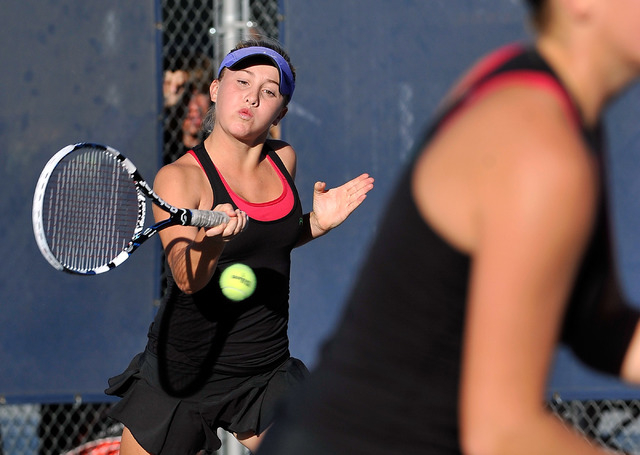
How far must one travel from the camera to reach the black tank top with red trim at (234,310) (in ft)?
Answer: 8.68

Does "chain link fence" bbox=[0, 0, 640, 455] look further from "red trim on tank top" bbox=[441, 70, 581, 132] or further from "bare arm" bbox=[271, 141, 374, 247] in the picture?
"red trim on tank top" bbox=[441, 70, 581, 132]

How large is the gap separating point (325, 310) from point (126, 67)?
1.56 m

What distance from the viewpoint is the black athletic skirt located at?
2.66 m

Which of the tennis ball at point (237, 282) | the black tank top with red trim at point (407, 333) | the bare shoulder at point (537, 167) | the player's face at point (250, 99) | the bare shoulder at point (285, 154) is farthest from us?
the bare shoulder at point (285, 154)

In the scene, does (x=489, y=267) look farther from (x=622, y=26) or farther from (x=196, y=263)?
(x=196, y=263)

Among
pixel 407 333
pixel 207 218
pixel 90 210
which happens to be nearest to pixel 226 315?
pixel 207 218

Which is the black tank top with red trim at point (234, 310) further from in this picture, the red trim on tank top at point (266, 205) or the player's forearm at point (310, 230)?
the player's forearm at point (310, 230)

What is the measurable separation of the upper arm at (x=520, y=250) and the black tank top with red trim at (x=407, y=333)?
0.06m

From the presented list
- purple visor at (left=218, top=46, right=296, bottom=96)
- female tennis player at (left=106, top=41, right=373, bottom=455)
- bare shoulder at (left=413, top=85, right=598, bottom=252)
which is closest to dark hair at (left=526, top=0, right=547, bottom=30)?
bare shoulder at (left=413, top=85, right=598, bottom=252)

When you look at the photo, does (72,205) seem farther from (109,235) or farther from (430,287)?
(430,287)

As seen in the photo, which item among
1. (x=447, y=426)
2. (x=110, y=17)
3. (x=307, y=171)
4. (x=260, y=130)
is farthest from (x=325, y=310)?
(x=447, y=426)

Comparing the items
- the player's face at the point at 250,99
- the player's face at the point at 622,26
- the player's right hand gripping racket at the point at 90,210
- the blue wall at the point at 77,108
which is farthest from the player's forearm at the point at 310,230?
the player's face at the point at 622,26

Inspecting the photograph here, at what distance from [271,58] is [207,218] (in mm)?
828

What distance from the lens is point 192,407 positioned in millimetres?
2713
